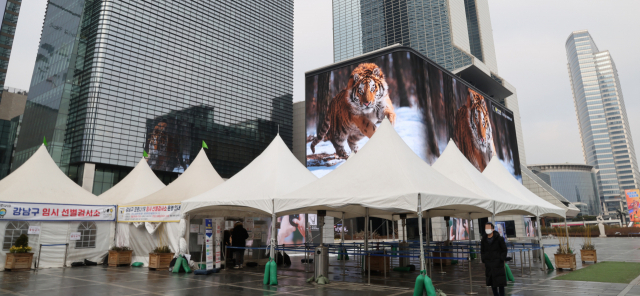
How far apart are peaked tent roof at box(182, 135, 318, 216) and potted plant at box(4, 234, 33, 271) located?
7286 millimetres

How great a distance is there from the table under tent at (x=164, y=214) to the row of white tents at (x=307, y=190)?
0.05 m

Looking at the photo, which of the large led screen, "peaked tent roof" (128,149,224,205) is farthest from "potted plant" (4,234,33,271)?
the large led screen

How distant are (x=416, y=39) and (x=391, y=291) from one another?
106 m

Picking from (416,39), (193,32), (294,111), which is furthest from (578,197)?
(193,32)

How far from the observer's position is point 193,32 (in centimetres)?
7506

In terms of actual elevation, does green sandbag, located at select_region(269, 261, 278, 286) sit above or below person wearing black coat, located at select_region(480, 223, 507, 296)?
below

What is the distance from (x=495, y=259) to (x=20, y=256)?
58.1ft

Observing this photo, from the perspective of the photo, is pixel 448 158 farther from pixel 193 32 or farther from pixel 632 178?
pixel 632 178

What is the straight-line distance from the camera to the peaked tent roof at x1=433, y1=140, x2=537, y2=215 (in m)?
13.2

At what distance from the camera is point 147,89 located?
65.1m

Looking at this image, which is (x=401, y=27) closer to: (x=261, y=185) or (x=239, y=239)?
(x=239, y=239)

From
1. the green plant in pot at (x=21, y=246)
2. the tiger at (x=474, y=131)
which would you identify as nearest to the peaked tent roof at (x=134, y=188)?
the green plant in pot at (x=21, y=246)

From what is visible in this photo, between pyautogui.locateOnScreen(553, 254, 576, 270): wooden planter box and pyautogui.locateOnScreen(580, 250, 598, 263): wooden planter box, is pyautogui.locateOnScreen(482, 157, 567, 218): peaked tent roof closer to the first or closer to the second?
pyautogui.locateOnScreen(553, 254, 576, 270): wooden planter box

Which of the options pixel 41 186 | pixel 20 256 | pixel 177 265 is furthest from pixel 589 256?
pixel 41 186
